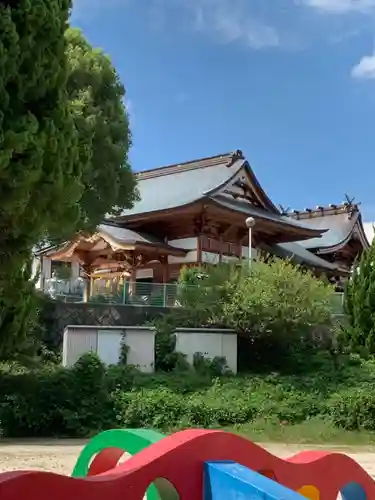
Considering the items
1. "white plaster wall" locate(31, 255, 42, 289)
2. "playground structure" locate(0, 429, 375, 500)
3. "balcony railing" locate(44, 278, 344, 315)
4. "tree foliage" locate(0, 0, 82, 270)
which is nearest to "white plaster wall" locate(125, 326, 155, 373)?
"balcony railing" locate(44, 278, 344, 315)

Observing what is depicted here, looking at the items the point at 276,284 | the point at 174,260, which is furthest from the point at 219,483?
the point at 174,260

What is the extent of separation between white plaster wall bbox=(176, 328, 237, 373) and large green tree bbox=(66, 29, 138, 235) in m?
4.03

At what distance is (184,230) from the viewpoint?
25.5m

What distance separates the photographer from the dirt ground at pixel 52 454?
1055 cm

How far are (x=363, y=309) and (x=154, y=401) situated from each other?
28.0ft

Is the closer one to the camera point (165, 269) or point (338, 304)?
point (338, 304)

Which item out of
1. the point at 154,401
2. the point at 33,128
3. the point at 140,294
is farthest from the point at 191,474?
the point at 140,294

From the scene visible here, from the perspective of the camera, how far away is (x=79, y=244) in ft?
83.6

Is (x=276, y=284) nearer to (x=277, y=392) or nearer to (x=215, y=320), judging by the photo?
(x=215, y=320)

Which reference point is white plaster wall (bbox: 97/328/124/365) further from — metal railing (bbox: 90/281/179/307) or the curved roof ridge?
the curved roof ridge

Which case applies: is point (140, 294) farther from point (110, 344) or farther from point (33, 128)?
point (33, 128)

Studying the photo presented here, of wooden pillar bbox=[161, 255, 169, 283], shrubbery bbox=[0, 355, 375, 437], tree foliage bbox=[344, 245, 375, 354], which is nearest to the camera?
shrubbery bbox=[0, 355, 375, 437]

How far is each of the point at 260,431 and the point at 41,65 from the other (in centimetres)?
1091

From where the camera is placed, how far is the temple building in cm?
2452
